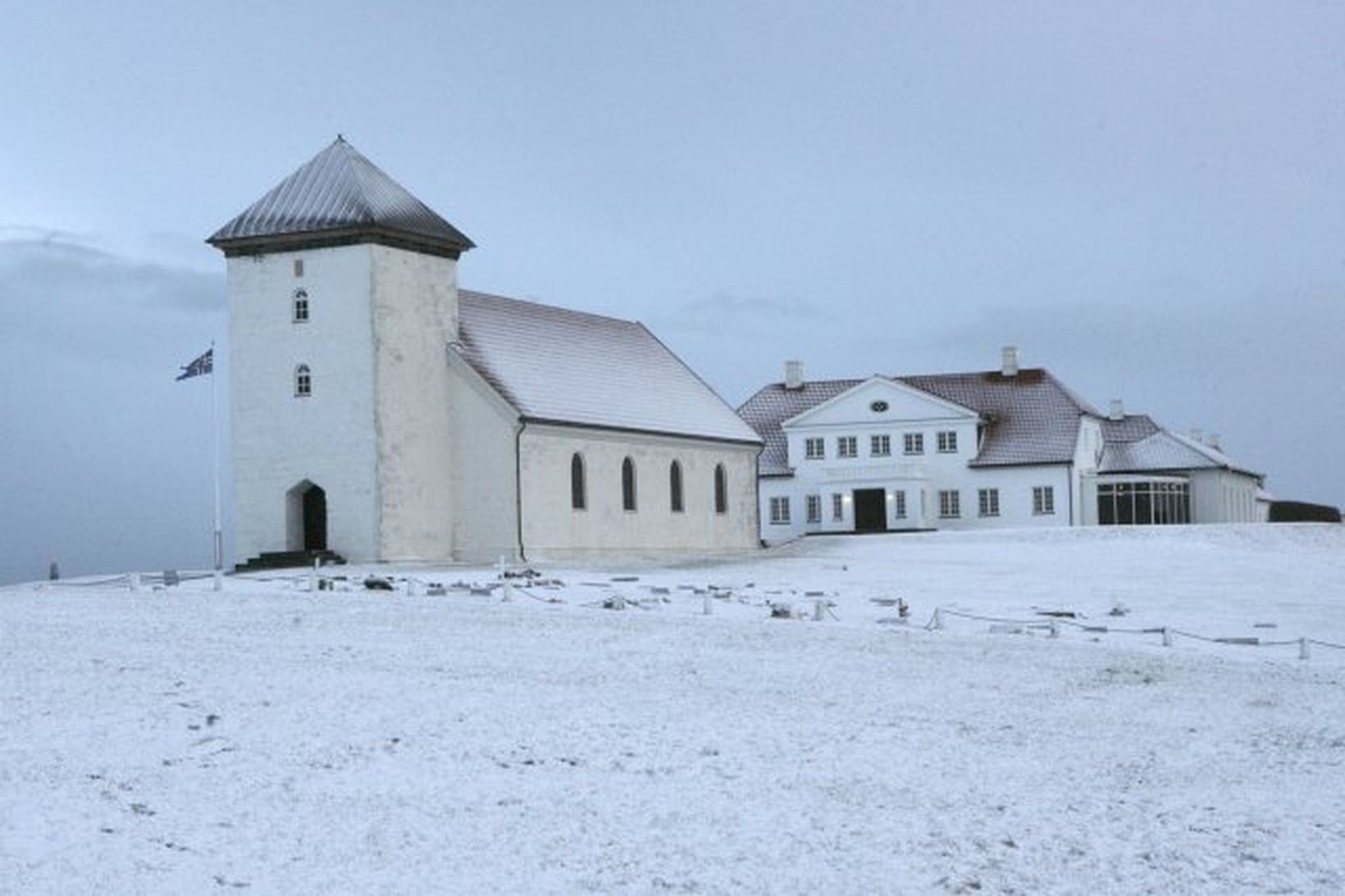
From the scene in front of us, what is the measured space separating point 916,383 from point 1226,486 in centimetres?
1363

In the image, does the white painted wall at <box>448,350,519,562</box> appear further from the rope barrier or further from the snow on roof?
the snow on roof

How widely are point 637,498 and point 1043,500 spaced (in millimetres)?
23715

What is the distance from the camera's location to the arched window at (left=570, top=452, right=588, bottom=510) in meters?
47.8

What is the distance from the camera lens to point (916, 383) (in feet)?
247

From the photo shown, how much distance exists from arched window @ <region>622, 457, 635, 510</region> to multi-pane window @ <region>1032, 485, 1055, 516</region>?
77.1 ft

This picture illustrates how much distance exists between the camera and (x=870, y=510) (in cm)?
7050

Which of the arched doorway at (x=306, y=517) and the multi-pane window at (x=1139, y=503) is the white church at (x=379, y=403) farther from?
the multi-pane window at (x=1139, y=503)

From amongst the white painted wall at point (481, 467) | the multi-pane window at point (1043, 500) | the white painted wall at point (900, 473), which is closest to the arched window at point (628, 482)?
the white painted wall at point (481, 467)

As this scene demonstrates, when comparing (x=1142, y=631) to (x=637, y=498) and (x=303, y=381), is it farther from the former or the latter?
(x=637, y=498)

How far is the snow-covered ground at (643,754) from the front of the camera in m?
12.7

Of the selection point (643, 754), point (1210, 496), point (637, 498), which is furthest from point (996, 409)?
point (643, 754)

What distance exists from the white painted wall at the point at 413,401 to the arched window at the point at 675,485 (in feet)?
31.9

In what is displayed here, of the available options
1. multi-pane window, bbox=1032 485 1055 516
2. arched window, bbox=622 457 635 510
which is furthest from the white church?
multi-pane window, bbox=1032 485 1055 516

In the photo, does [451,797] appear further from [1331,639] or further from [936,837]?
[1331,639]
